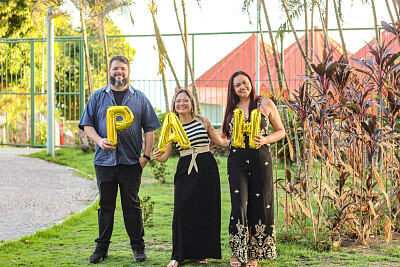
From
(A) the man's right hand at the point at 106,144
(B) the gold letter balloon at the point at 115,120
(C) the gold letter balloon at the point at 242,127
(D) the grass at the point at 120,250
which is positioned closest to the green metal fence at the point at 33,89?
(D) the grass at the point at 120,250

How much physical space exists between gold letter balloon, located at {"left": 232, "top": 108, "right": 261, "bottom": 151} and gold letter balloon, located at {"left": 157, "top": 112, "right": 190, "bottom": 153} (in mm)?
369

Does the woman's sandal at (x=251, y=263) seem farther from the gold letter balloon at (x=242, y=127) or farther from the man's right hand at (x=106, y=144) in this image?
the man's right hand at (x=106, y=144)

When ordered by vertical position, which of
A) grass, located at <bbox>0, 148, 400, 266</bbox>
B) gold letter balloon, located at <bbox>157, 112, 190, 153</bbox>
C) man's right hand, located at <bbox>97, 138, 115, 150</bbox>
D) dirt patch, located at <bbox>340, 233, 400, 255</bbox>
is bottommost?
grass, located at <bbox>0, 148, 400, 266</bbox>

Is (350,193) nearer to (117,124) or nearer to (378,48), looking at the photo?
(378,48)

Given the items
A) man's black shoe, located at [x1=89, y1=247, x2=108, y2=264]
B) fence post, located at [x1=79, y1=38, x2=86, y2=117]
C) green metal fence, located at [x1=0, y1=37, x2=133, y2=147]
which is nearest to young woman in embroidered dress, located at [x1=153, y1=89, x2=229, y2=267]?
man's black shoe, located at [x1=89, y1=247, x2=108, y2=264]

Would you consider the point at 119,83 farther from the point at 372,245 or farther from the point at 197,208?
the point at 372,245

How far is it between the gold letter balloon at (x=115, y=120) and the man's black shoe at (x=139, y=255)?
1.07 meters

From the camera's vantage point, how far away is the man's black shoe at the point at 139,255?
15.9ft

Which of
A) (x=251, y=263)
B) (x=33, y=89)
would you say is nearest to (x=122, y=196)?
(x=251, y=263)

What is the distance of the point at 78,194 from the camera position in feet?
28.9

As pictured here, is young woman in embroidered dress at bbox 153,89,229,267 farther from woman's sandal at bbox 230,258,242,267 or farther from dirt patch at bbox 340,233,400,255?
dirt patch at bbox 340,233,400,255

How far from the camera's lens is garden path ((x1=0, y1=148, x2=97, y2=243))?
269 inches

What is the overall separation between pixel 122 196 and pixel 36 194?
4.46m

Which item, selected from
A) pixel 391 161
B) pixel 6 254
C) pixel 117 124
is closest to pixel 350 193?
pixel 391 161
